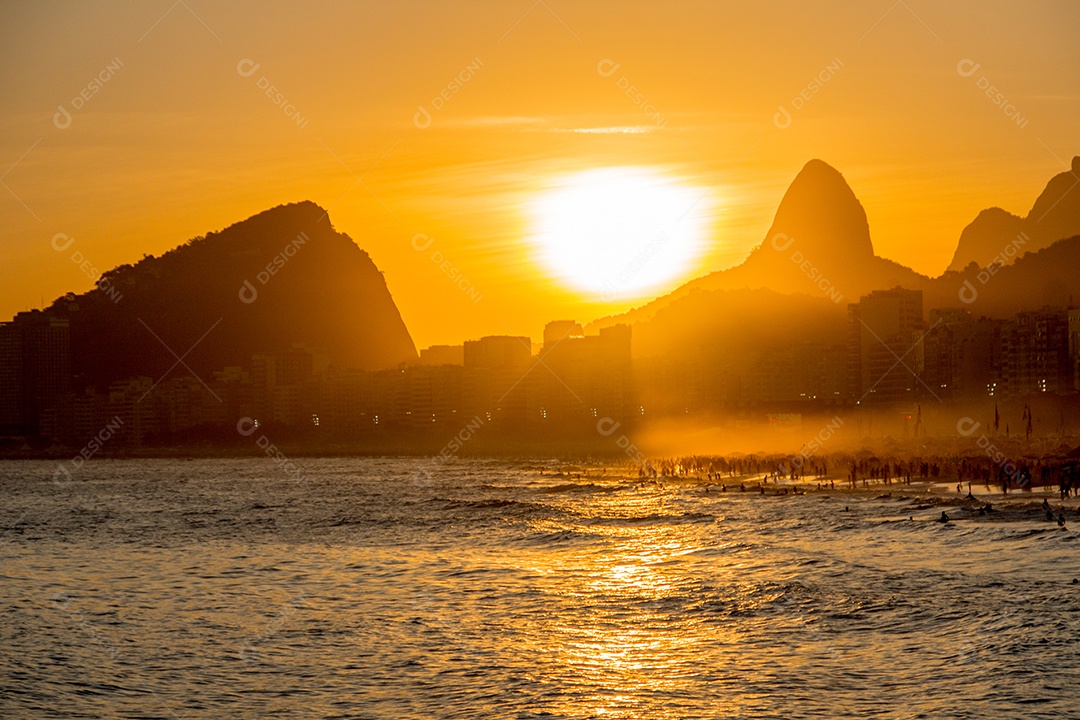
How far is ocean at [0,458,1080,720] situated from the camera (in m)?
22.7

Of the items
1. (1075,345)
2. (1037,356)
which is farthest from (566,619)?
(1037,356)

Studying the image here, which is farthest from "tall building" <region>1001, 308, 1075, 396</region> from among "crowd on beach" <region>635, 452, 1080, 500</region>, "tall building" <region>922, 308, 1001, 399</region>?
"crowd on beach" <region>635, 452, 1080, 500</region>

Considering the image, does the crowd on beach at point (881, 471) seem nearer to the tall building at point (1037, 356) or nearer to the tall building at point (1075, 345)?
the tall building at point (1075, 345)

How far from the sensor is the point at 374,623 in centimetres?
3136

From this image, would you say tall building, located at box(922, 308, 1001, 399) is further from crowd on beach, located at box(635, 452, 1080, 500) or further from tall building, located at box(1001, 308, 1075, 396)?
crowd on beach, located at box(635, 452, 1080, 500)

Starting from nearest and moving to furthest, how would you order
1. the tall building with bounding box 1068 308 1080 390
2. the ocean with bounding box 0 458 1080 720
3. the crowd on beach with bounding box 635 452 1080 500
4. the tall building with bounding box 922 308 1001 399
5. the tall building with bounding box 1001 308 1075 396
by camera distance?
the ocean with bounding box 0 458 1080 720 < the crowd on beach with bounding box 635 452 1080 500 < the tall building with bounding box 1068 308 1080 390 < the tall building with bounding box 1001 308 1075 396 < the tall building with bounding box 922 308 1001 399

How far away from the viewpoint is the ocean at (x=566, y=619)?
22688mm

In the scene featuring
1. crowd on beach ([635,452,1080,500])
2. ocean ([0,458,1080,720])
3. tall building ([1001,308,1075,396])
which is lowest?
ocean ([0,458,1080,720])

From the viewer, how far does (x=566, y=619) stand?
3114 centimetres

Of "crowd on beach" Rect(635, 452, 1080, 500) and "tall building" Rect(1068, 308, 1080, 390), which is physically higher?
"tall building" Rect(1068, 308, 1080, 390)

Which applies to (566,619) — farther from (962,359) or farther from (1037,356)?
(962,359)

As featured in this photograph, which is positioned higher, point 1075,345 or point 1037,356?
point 1075,345

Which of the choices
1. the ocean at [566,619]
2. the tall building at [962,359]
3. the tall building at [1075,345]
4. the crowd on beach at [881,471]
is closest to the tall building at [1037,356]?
the tall building at [1075,345]

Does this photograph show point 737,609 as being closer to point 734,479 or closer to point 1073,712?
point 1073,712
